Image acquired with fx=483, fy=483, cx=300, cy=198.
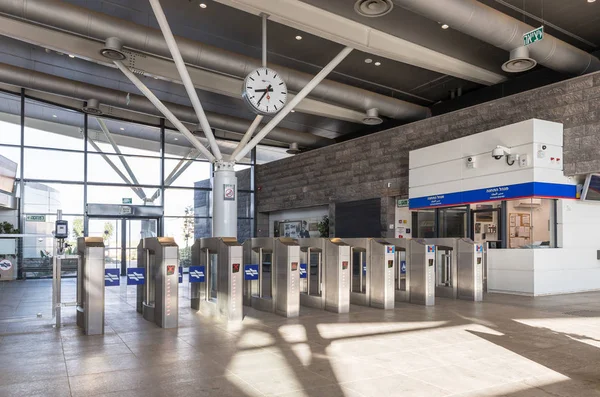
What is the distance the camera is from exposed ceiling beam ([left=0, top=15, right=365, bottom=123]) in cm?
1020

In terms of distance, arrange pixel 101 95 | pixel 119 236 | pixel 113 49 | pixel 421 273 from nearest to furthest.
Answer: pixel 421 273 < pixel 113 49 < pixel 101 95 < pixel 119 236

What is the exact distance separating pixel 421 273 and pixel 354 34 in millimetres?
4789

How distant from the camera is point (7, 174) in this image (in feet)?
45.3

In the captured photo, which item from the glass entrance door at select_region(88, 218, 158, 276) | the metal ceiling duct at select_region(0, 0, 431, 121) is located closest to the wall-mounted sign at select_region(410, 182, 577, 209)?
A: the metal ceiling duct at select_region(0, 0, 431, 121)

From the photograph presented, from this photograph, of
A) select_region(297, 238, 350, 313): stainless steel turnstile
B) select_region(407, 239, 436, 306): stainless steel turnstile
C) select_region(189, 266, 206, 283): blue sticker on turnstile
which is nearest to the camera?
select_region(189, 266, 206, 283): blue sticker on turnstile

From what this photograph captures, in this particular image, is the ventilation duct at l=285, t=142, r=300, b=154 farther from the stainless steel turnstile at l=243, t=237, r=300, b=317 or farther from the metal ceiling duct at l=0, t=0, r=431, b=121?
the stainless steel turnstile at l=243, t=237, r=300, b=317

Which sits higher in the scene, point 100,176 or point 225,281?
point 100,176

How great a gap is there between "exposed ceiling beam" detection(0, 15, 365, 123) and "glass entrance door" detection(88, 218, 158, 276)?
20.8 ft

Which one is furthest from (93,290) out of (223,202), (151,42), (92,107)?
(92,107)

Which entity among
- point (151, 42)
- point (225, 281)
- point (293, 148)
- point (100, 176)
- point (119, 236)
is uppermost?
point (151, 42)

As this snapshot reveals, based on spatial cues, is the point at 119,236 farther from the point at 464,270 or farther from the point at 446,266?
the point at 464,270

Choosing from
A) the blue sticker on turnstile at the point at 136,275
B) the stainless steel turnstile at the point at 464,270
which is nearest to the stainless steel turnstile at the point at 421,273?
the stainless steel turnstile at the point at 464,270

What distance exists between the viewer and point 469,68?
36.9ft

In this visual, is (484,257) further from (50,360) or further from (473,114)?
(50,360)
